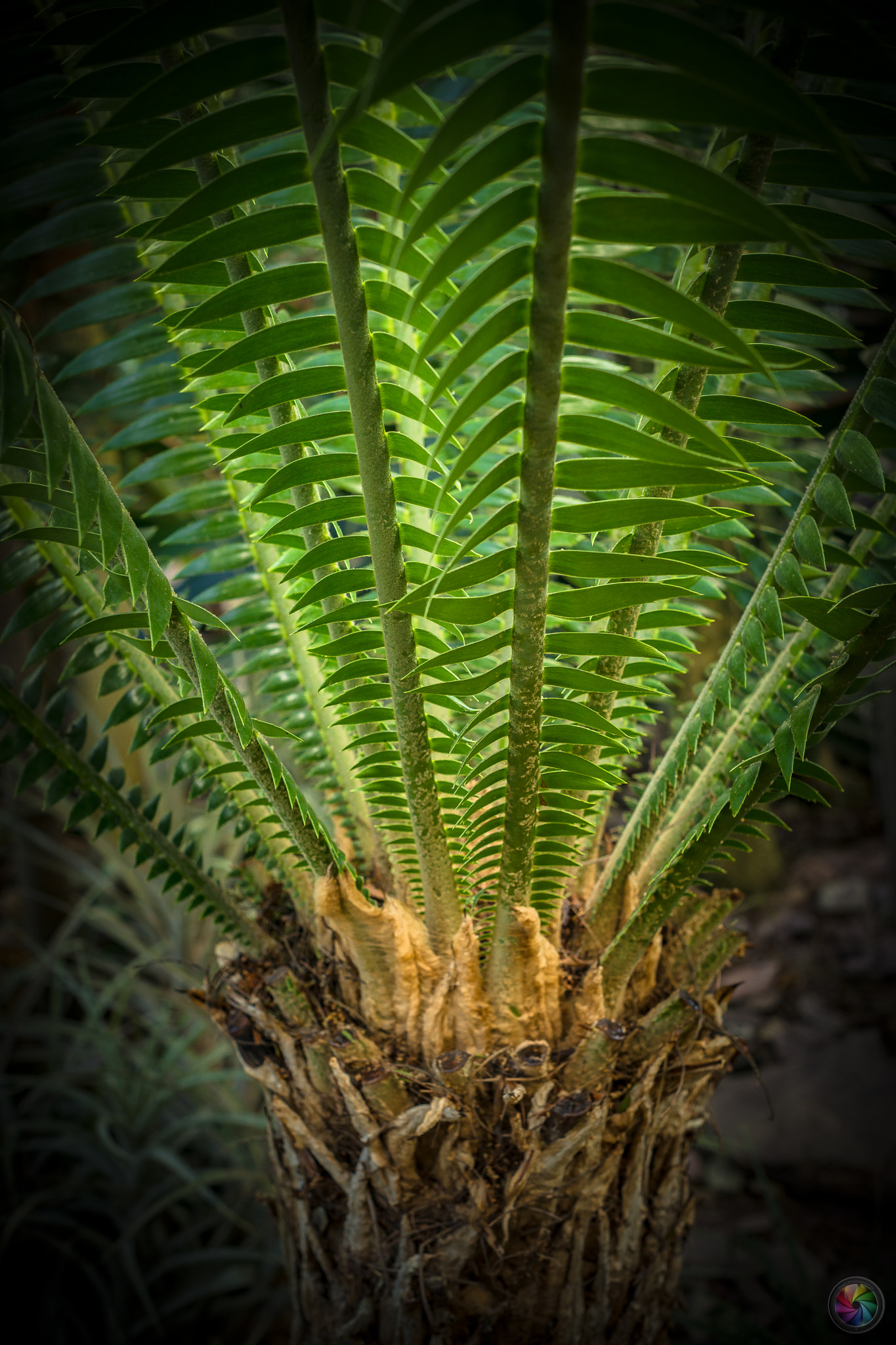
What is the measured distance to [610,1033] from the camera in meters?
0.66

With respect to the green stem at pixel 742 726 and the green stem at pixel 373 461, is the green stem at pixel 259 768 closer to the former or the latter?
the green stem at pixel 373 461

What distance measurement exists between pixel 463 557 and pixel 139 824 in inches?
15.9

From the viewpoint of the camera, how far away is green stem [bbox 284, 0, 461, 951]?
1.16ft

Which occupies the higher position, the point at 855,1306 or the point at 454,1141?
the point at 454,1141

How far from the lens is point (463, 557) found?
2.24ft

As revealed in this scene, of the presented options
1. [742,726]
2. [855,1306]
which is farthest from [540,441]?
[855,1306]

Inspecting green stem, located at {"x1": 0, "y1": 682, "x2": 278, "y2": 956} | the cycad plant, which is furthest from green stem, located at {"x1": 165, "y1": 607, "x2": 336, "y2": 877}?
green stem, located at {"x1": 0, "y1": 682, "x2": 278, "y2": 956}

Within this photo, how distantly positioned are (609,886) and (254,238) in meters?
0.65

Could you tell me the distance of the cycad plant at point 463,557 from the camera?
36 centimetres

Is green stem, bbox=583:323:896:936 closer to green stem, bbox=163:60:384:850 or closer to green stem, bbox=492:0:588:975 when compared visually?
green stem, bbox=492:0:588:975

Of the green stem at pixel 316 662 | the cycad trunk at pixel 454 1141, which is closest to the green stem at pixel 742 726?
the cycad trunk at pixel 454 1141

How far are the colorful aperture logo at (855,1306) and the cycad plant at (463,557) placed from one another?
0.24 meters

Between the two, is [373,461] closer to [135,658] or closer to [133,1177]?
[135,658]

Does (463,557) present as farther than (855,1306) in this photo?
No
